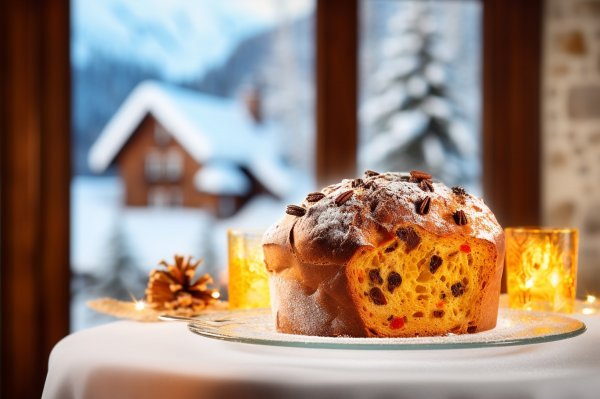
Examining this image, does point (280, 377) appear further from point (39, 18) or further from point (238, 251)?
point (39, 18)

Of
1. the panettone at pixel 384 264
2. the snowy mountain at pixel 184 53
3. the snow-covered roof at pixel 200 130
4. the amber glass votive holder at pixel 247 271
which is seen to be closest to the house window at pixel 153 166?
the snow-covered roof at pixel 200 130

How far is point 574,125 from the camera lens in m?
3.52

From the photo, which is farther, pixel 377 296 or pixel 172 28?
pixel 172 28

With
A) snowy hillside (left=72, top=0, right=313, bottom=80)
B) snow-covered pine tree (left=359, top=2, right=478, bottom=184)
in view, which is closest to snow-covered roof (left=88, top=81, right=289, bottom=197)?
snowy hillside (left=72, top=0, right=313, bottom=80)

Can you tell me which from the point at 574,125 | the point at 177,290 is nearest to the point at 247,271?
the point at 177,290

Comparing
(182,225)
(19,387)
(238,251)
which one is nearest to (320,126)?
(182,225)

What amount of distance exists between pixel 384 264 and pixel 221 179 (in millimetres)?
2179

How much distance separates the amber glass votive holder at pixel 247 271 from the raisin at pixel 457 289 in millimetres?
432

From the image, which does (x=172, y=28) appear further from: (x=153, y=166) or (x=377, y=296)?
(x=377, y=296)

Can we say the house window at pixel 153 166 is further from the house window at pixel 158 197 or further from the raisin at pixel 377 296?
the raisin at pixel 377 296

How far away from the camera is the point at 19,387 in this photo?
3.02 metres

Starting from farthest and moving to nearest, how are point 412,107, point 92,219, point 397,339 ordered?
point 412,107 → point 92,219 → point 397,339

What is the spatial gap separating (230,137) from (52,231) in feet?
2.49

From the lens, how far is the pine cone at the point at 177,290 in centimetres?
151
